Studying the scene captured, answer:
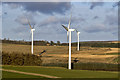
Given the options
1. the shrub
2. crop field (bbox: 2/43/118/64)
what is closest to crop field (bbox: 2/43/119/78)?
crop field (bbox: 2/43/118/64)

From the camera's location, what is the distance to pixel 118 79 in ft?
73.2

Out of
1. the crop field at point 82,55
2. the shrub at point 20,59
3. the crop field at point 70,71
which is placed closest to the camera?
the crop field at point 70,71

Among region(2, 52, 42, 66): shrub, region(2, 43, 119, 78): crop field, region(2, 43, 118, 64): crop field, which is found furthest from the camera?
region(2, 43, 118, 64): crop field

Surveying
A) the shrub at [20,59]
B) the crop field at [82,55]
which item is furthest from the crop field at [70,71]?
the shrub at [20,59]

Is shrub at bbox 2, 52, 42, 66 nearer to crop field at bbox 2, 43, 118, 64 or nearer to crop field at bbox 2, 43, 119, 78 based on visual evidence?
crop field at bbox 2, 43, 119, 78

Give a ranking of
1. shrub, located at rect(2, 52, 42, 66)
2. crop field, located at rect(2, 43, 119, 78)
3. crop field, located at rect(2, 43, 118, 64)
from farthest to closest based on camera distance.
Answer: crop field, located at rect(2, 43, 118, 64)
shrub, located at rect(2, 52, 42, 66)
crop field, located at rect(2, 43, 119, 78)

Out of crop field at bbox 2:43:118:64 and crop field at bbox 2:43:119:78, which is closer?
crop field at bbox 2:43:119:78

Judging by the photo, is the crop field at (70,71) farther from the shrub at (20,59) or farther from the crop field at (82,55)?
the shrub at (20,59)

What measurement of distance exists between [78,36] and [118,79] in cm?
5387

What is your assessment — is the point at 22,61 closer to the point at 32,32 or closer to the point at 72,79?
the point at 32,32

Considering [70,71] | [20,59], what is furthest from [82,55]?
[70,71]

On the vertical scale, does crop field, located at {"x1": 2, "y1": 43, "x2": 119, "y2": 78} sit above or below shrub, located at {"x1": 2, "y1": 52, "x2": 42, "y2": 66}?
below

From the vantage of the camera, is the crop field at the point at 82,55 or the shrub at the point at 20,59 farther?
the crop field at the point at 82,55

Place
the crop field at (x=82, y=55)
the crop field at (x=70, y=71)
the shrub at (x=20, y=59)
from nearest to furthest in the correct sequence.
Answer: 1. the crop field at (x=70, y=71)
2. the shrub at (x=20, y=59)
3. the crop field at (x=82, y=55)
